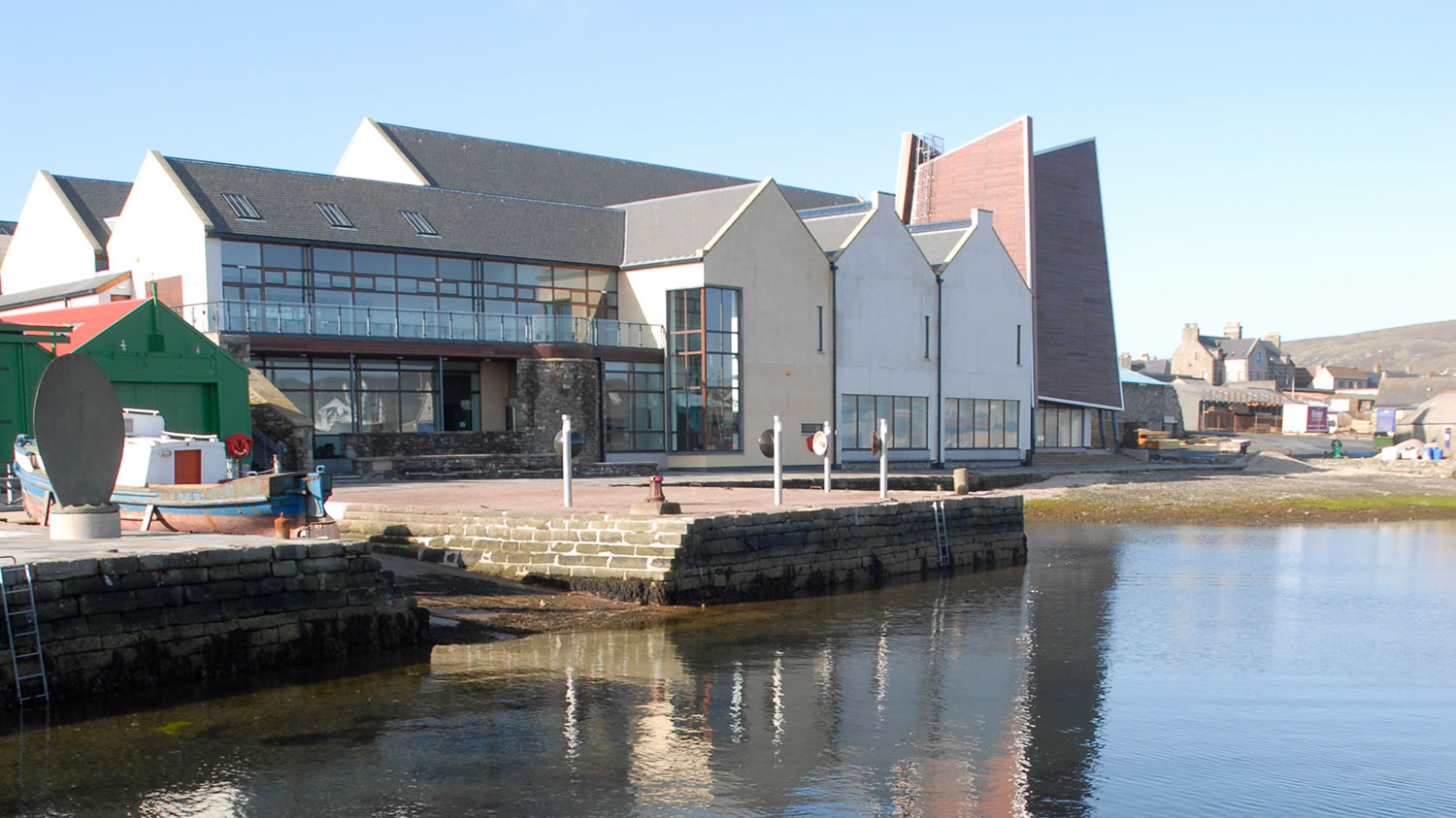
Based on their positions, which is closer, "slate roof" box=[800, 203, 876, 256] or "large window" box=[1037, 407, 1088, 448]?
"slate roof" box=[800, 203, 876, 256]

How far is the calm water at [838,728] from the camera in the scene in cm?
949

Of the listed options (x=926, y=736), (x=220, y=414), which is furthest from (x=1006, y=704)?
(x=220, y=414)

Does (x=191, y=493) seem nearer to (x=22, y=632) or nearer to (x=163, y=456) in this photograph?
(x=163, y=456)

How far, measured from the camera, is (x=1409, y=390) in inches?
4262

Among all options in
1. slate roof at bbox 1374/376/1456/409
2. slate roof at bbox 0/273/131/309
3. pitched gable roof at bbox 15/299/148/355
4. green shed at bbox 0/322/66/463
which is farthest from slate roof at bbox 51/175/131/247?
slate roof at bbox 1374/376/1456/409

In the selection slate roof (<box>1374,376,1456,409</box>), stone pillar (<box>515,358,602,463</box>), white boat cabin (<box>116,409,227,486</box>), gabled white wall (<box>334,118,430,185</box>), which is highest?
gabled white wall (<box>334,118,430,185</box>)

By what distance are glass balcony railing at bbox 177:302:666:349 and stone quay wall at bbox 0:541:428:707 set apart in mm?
18808

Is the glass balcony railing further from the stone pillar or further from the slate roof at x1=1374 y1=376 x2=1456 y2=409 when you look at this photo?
the slate roof at x1=1374 y1=376 x2=1456 y2=409

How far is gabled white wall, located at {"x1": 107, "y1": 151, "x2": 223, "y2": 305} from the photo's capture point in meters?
31.7

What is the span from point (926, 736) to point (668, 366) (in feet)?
90.2

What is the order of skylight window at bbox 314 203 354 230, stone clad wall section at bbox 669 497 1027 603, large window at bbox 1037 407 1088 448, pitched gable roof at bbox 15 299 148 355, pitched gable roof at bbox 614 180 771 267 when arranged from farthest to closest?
large window at bbox 1037 407 1088 448 → pitched gable roof at bbox 614 180 771 267 → skylight window at bbox 314 203 354 230 → pitched gable roof at bbox 15 299 148 355 → stone clad wall section at bbox 669 497 1027 603

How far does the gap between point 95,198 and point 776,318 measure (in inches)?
881

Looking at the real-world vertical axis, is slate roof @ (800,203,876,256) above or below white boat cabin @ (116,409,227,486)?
above

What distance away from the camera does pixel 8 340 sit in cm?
2523
